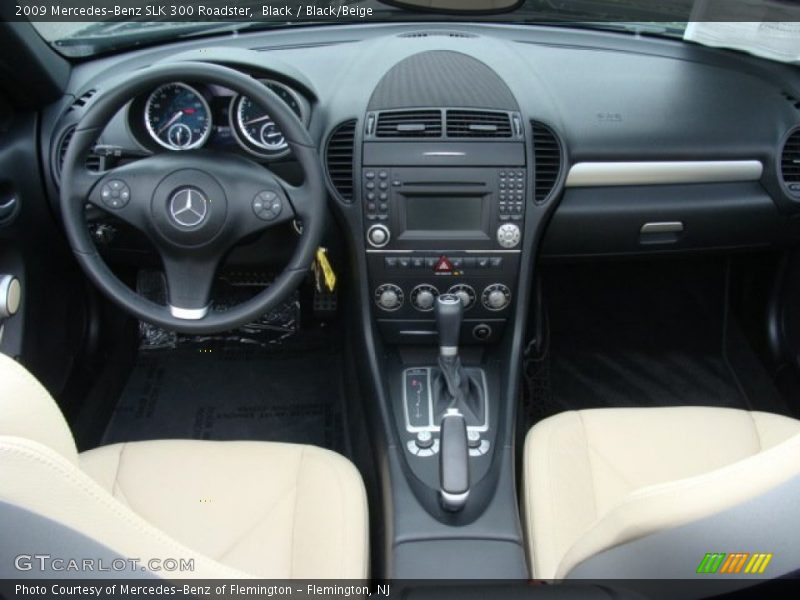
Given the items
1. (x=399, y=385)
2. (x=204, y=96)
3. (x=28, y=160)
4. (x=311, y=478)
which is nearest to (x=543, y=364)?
(x=399, y=385)

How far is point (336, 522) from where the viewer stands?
149 cm

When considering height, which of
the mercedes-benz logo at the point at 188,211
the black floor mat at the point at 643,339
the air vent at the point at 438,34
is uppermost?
the air vent at the point at 438,34

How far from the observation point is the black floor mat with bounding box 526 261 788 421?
2.55m

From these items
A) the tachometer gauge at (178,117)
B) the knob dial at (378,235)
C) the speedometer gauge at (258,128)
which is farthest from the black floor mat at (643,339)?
the tachometer gauge at (178,117)

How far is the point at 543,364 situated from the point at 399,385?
699mm

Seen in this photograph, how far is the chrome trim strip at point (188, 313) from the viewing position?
1603 mm

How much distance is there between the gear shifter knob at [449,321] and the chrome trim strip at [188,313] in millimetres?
543

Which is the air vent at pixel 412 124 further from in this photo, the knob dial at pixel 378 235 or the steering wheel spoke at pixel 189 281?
the steering wheel spoke at pixel 189 281

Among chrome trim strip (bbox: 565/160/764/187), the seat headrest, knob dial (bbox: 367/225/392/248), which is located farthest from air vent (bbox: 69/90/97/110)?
chrome trim strip (bbox: 565/160/764/187)

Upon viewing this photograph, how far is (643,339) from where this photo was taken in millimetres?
2662

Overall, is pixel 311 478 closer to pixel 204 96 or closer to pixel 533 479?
pixel 533 479

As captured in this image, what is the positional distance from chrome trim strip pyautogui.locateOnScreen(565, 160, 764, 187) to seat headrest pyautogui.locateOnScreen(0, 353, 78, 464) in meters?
1.35

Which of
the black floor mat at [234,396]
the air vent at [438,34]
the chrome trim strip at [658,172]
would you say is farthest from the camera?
the black floor mat at [234,396]

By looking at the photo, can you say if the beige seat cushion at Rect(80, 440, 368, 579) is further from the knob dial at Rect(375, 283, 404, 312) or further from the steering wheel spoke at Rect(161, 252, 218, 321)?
the knob dial at Rect(375, 283, 404, 312)
